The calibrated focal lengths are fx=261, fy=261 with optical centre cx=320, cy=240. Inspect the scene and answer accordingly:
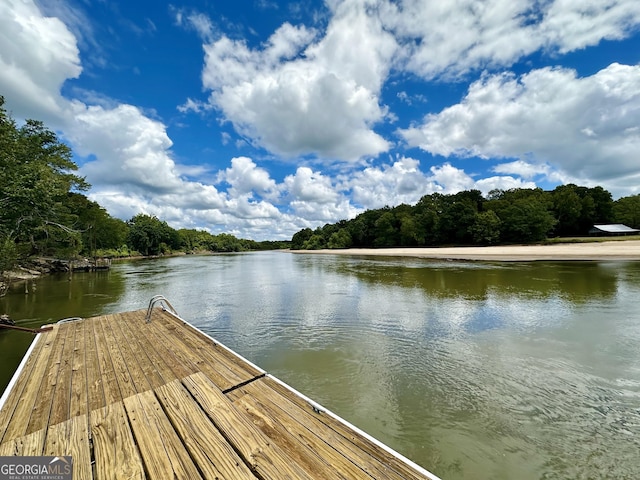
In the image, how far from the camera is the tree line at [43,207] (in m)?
12.0

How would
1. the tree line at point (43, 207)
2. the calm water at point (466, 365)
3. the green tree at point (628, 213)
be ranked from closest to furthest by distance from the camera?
1. the calm water at point (466, 365)
2. the tree line at point (43, 207)
3. the green tree at point (628, 213)

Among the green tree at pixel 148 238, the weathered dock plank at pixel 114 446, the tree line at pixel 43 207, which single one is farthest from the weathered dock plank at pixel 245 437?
the green tree at pixel 148 238

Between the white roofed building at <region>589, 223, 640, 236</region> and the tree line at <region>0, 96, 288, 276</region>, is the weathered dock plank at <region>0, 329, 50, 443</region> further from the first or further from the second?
the white roofed building at <region>589, 223, 640, 236</region>

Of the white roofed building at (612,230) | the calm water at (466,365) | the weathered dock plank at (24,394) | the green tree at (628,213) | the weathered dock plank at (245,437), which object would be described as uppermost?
the green tree at (628,213)

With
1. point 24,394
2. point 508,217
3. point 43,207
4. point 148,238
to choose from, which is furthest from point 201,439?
point 148,238

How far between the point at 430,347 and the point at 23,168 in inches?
764

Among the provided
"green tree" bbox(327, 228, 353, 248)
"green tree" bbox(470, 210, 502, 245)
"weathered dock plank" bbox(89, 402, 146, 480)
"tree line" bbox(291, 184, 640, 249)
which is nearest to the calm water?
"weathered dock plank" bbox(89, 402, 146, 480)

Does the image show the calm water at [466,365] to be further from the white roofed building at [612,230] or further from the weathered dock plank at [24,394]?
the white roofed building at [612,230]

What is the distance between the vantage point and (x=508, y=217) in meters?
60.7

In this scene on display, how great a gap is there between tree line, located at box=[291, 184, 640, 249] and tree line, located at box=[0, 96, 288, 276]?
70.9 m

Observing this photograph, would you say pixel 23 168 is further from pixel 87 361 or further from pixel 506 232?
pixel 506 232

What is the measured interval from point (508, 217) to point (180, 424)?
243ft

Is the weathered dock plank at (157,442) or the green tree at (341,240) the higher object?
the green tree at (341,240)

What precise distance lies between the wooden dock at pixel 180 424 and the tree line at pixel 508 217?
70.2 metres
